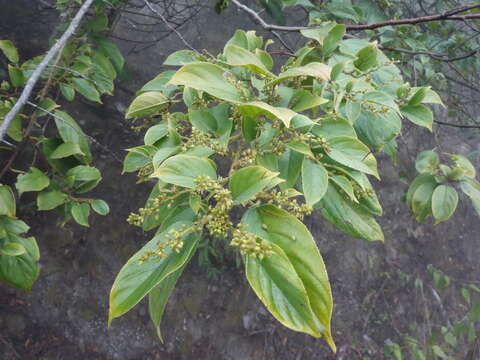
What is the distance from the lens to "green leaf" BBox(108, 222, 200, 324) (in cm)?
61

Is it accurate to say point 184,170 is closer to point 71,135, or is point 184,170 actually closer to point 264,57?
point 264,57

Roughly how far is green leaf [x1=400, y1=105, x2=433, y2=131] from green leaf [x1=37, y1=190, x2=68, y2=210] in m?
1.16

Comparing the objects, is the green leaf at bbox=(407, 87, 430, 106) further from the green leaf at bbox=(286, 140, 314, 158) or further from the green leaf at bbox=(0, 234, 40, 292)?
the green leaf at bbox=(0, 234, 40, 292)

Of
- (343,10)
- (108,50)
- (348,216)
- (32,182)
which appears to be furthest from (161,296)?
(343,10)

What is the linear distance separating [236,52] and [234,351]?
221 centimetres

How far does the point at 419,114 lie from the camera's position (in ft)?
3.47

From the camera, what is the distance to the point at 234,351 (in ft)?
7.95

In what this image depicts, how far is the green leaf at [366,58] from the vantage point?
107 centimetres

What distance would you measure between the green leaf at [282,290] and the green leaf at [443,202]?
106cm

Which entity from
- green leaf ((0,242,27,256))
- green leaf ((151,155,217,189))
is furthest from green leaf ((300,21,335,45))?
green leaf ((0,242,27,256))

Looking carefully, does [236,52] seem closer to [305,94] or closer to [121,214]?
[305,94]

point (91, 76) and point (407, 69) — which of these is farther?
point (407, 69)

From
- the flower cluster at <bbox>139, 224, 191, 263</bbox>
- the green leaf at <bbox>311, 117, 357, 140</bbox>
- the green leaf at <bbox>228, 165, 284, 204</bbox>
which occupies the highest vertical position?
the green leaf at <bbox>228, 165, 284, 204</bbox>

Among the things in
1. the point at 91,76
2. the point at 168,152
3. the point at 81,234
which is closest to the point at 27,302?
the point at 81,234
